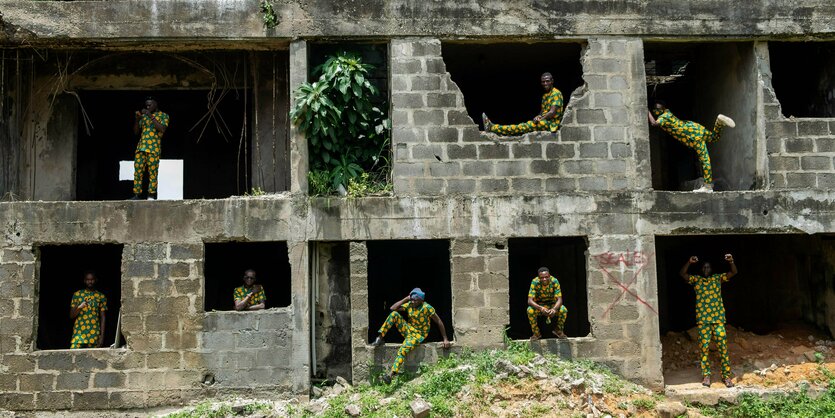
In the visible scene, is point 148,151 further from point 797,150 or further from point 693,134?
point 797,150

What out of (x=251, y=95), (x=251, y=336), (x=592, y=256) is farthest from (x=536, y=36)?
(x=251, y=336)

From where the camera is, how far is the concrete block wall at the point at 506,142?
10453 millimetres

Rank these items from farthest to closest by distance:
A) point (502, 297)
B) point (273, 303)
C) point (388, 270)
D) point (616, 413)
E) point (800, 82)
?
point (388, 270) < point (273, 303) < point (800, 82) < point (502, 297) < point (616, 413)

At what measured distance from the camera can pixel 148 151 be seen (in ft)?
35.8

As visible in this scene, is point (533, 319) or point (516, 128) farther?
point (516, 128)

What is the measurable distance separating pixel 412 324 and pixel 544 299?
195 cm

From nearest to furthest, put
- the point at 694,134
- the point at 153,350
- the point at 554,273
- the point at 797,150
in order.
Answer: the point at 153,350
the point at 797,150
the point at 694,134
the point at 554,273

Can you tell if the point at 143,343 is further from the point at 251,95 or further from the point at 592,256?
the point at 592,256

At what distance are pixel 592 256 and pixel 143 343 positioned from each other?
6.32 metres

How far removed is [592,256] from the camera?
10461 mm

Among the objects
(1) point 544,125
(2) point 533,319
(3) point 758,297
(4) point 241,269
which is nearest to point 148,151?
(4) point 241,269

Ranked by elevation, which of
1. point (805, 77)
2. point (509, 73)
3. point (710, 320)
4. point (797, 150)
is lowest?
point (710, 320)

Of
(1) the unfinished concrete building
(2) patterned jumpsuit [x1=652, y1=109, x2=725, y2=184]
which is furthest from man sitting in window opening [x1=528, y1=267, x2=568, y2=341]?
(2) patterned jumpsuit [x1=652, y1=109, x2=725, y2=184]

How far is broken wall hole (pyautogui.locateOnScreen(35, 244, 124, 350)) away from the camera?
12141mm
